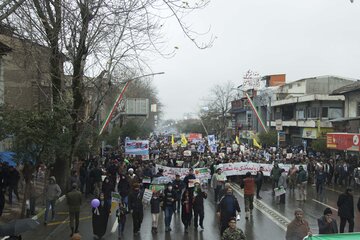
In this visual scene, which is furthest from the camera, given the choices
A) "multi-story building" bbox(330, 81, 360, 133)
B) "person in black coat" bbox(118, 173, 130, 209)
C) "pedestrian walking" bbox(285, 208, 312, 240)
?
"multi-story building" bbox(330, 81, 360, 133)

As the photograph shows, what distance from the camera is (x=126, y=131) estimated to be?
52438 mm

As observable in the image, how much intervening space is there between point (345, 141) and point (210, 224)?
16548mm

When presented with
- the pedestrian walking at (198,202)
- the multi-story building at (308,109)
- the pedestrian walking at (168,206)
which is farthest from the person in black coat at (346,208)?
the multi-story building at (308,109)

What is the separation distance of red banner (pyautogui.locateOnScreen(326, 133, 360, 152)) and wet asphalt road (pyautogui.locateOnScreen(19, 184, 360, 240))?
793 centimetres

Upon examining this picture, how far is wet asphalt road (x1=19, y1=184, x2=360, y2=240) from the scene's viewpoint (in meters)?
14.1

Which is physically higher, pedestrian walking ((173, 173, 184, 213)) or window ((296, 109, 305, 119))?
window ((296, 109, 305, 119))

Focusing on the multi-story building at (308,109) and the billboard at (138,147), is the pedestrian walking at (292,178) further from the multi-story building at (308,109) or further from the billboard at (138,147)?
the multi-story building at (308,109)

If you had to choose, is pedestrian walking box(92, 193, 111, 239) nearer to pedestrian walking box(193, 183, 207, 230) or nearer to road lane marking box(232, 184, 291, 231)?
pedestrian walking box(193, 183, 207, 230)

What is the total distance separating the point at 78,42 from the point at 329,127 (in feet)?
113

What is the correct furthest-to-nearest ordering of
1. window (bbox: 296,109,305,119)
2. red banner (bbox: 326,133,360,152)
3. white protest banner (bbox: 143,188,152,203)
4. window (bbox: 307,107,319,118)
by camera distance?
window (bbox: 296,109,305,119)
window (bbox: 307,107,319,118)
red banner (bbox: 326,133,360,152)
white protest banner (bbox: 143,188,152,203)

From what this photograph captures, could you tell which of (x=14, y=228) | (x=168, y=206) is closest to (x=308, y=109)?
(x=168, y=206)

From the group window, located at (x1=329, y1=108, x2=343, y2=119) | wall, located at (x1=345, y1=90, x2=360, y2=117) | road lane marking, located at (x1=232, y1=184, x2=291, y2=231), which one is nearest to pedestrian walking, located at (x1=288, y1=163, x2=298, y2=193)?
road lane marking, located at (x1=232, y1=184, x2=291, y2=231)

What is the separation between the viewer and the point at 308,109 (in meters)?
52.2

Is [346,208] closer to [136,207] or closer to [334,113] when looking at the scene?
[136,207]
